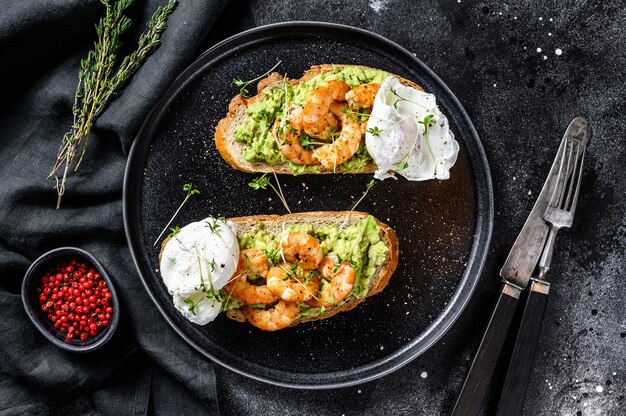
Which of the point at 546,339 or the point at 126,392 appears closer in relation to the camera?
the point at 126,392

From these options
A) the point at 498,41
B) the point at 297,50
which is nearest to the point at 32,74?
the point at 297,50

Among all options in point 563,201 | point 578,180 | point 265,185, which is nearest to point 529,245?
point 563,201

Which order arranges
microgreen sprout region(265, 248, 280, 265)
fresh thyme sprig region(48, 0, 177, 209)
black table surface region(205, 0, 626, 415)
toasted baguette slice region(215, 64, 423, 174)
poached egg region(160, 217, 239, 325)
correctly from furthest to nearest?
black table surface region(205, 0, 626, 415) → toasted baguette slice region(215, 64, 423, 174) → fresh thyme sprig region(48, 0, 177, 209) → microgreen sprout region(265, 248, 280, 265) → poached egg region(160, 217, 239, 325)

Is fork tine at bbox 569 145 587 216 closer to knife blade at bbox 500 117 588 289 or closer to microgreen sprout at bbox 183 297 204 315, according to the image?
knife blade at bbox 500 117 588 289

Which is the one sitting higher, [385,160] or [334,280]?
[385,160]

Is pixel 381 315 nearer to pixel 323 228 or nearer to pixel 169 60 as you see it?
pixel 323 228

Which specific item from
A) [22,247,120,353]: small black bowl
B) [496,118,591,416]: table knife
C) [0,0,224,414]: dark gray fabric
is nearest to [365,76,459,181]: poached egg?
[496,118,591,416]: table knife
